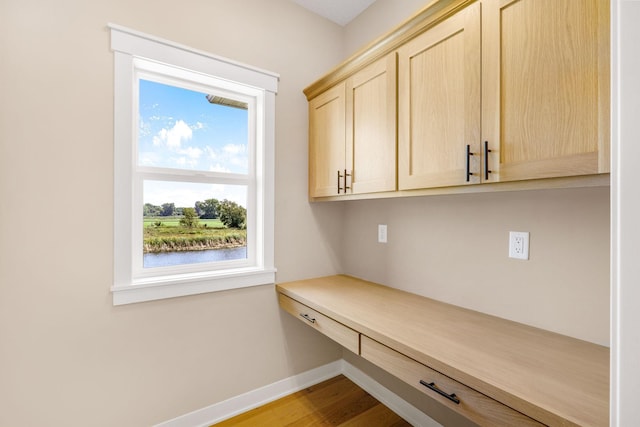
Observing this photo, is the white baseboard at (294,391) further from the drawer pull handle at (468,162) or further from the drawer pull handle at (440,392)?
the drawer pull handle at (468,162)

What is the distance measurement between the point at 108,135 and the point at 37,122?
271 millimetres

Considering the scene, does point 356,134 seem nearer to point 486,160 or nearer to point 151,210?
point 486,160

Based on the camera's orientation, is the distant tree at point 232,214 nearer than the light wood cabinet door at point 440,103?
No

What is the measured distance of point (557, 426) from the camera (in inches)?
30.5

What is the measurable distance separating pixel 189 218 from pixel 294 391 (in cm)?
144

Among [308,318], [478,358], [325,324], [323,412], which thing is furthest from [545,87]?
[323,412]

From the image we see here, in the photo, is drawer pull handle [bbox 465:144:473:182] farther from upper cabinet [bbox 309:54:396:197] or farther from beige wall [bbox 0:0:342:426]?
beige wall [bbox 0:0:342:426]

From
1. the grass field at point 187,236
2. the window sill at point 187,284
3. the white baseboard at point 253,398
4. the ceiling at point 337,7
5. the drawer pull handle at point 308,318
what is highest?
the ceiling at point 337,7

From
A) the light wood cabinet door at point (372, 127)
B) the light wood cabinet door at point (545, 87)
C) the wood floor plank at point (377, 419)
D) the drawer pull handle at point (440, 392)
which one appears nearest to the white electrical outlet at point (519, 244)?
the light wood cabinet door at point (545, 87)

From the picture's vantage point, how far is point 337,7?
7.26 ft

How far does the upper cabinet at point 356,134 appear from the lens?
1587 millimetres

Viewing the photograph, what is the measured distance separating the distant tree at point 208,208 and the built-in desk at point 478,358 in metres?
0.87

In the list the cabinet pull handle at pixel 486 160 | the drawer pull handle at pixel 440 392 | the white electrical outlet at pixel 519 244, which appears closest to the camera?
the drawer pull handle at pixel 440 392

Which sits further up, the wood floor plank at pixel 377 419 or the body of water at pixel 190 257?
the body of water at pixel 190 257
